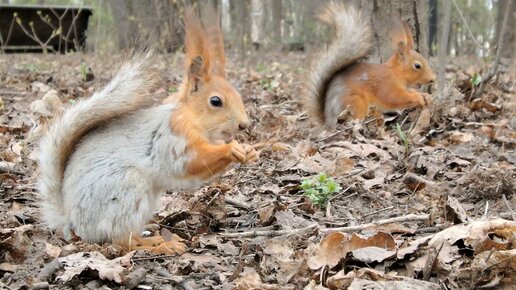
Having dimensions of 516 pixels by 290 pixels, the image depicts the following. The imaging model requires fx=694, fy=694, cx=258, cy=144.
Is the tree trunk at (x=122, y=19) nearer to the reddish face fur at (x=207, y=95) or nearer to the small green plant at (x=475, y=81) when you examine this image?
the small green plant at (x=475, y=81)

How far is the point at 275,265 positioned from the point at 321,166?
5.10ft

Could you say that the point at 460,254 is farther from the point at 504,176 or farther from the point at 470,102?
the point at 470,102

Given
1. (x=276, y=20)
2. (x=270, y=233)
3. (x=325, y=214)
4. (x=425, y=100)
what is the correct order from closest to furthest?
(x=270, y=233) < (x=325, y=214) < (x=425, y=100) < (x=276, y=20)

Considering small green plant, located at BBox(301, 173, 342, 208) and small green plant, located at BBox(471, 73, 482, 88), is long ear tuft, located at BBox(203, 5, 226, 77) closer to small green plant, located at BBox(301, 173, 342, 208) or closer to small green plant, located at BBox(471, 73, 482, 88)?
small green plant, located at BBox(301, 173, 342, 208)

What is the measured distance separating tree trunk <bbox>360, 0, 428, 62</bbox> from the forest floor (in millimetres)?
669

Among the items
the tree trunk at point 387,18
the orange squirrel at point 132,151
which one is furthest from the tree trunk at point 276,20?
the orange squirrel at point 132,151

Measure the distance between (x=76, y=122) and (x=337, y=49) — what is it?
3.06 m

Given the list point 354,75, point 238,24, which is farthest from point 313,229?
point 238,24

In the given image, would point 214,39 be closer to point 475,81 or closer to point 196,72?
point 196,72

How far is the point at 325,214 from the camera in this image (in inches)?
121

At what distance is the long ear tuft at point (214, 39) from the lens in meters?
2.80

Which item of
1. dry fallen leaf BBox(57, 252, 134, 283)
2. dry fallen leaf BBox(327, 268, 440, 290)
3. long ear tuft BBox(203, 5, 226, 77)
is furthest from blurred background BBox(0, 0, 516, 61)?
dry fallen leaf BBox(327, 268, 440, 290)

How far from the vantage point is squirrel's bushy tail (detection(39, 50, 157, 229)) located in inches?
104

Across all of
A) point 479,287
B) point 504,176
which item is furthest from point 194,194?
point 479,287
